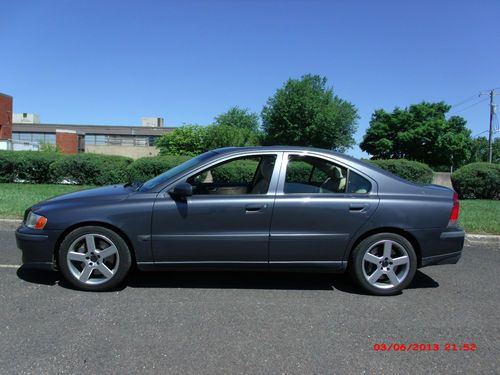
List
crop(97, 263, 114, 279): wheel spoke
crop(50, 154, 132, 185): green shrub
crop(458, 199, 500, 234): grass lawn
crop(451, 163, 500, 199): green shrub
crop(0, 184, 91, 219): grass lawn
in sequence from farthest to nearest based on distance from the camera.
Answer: crop(50, 154, 132, 185): green shrub, crop(451, 163, 500, 199): green shrub, crop(0, 184, 91, 219): grass lawn, crop(458, 199, 500, 234): grass lawn, crop(97, 263, 114, 279): wheel spoke

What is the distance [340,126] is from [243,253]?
162 feet

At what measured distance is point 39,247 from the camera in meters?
4.54

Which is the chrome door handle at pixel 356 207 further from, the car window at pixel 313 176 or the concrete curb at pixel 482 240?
the concrete curb at pixel 482 240

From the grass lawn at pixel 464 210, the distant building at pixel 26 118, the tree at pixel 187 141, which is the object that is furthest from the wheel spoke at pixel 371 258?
the distant building at pixel 26 118

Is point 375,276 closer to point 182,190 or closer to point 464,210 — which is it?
point 182,190

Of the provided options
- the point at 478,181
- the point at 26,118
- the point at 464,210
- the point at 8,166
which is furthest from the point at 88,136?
the point at 464,210

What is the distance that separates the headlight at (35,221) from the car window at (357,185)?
324 centimetres

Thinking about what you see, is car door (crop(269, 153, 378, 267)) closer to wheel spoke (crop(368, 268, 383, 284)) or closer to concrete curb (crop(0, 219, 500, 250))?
wheel spoke (crop(368, 268, 383, 284))

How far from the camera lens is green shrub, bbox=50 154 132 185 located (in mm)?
15775

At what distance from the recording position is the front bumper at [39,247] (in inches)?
178

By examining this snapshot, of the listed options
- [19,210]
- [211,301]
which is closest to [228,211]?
[211,301]

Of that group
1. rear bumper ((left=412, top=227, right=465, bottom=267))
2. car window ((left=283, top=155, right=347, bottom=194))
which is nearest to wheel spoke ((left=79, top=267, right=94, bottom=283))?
car window ((left=283, top=155, right=347, bottom=194))

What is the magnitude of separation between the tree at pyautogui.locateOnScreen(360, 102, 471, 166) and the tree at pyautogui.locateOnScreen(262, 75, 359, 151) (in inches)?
418
